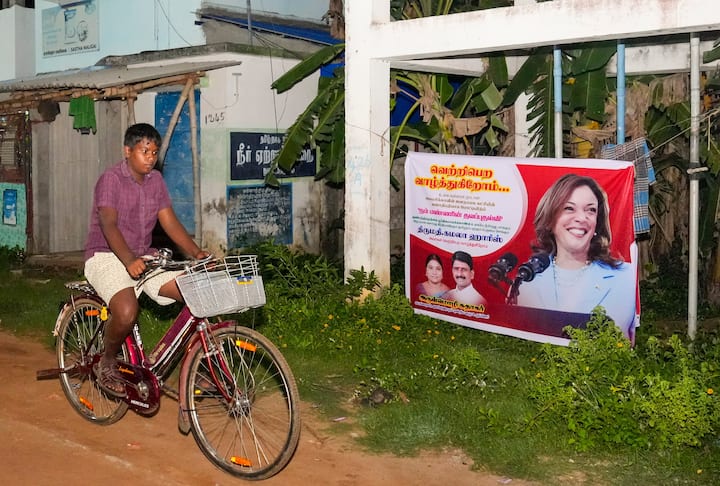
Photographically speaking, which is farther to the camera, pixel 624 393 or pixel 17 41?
pixel 17 41

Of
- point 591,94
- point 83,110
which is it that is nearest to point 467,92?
point 591,94

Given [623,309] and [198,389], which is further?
[623,309]

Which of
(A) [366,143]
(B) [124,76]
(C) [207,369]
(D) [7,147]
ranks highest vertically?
(B) [124,76]

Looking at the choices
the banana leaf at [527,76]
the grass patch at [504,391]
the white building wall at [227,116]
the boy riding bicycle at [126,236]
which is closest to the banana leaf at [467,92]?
the banana leaf at [527,76]

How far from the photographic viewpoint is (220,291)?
4.94 meters

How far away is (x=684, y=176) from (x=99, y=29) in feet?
30.2

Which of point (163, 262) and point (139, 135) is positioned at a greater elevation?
point (139, 135)

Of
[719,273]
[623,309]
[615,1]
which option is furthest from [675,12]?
[719,273]

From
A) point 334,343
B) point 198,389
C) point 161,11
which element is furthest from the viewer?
point 161,11

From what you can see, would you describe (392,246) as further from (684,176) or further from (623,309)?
(623,309)

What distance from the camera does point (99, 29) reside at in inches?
563

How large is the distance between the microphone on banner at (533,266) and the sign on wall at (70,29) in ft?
31.3

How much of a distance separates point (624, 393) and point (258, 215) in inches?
302

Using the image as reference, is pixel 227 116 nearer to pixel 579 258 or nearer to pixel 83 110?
pixel 83 110
